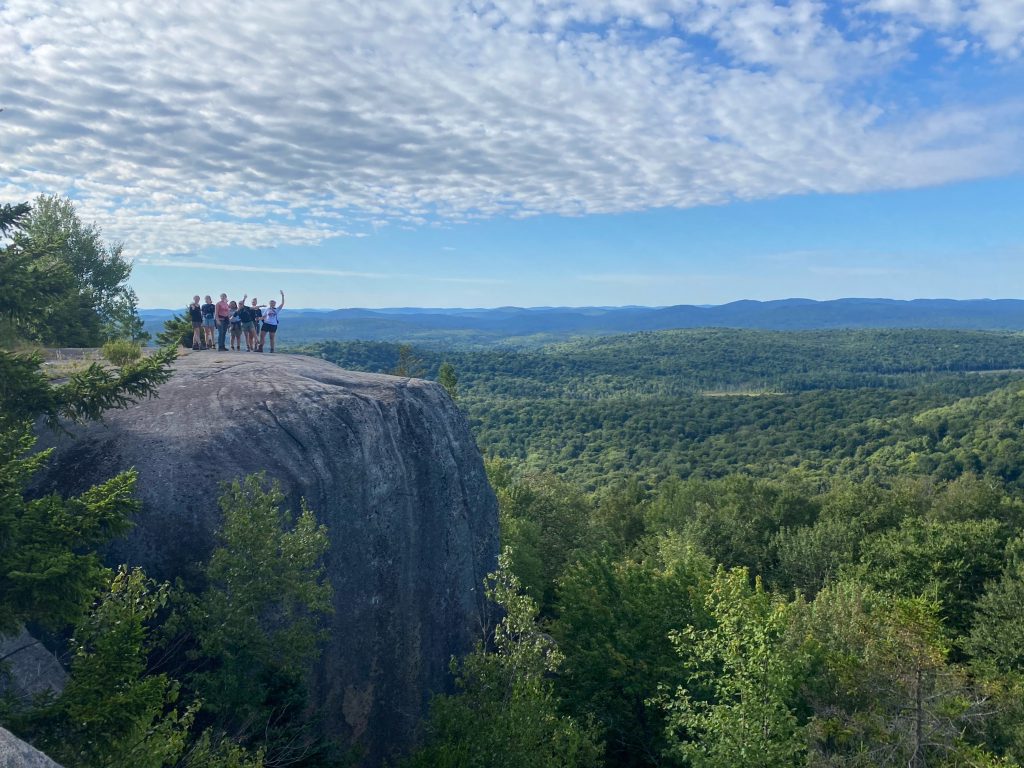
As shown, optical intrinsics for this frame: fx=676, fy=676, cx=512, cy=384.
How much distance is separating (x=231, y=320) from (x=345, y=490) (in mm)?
10922

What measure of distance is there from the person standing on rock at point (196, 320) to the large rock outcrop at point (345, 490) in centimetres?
314

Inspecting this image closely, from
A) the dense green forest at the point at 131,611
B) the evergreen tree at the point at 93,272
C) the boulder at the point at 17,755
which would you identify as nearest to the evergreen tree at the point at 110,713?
the dense green forest at the point at 131,611

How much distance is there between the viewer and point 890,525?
124 feet

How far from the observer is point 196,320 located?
24.3 meters

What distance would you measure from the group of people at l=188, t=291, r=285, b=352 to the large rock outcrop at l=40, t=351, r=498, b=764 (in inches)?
112

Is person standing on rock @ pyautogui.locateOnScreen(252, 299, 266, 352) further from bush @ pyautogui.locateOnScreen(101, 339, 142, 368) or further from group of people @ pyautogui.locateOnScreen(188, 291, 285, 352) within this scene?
bush @ pyautogui.locateOnScreen(101, 339, 142, 368)

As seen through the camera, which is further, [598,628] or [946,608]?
[946,608]

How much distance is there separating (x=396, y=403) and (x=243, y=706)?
977cm

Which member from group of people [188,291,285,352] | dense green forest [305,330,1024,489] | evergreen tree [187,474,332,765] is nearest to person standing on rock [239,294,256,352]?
group of people [188,291,285,352]

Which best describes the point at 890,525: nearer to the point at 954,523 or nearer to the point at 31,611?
the point at 954,523

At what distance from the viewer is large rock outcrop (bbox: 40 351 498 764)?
14.9 meters

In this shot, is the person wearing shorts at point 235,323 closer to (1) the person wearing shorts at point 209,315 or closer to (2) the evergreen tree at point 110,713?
(1) the person wearing shorts at point 209,315

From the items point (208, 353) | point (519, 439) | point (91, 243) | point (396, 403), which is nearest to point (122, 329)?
point (91, 243)

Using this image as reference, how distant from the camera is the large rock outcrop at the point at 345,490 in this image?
14914mm
